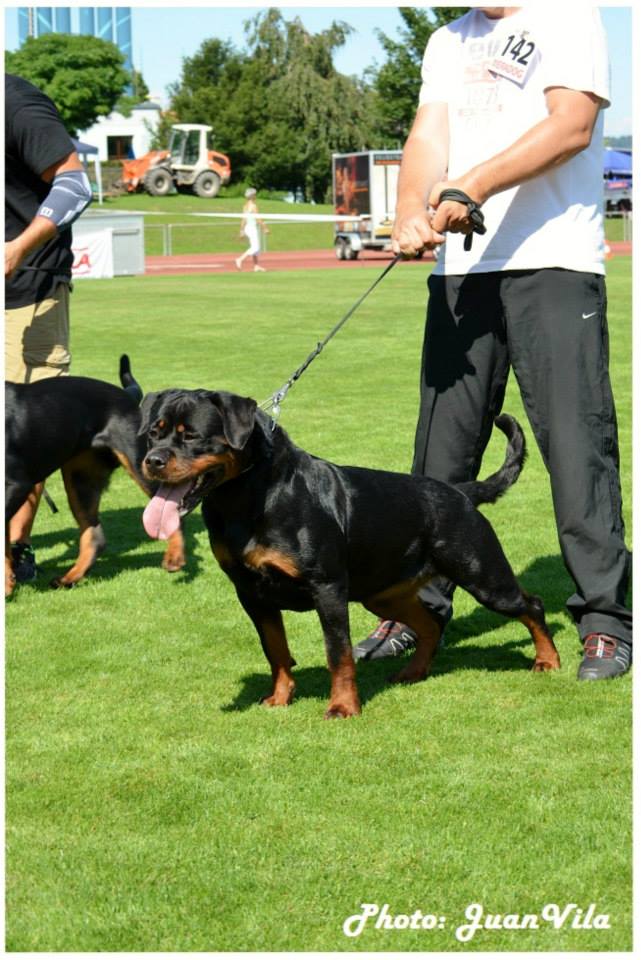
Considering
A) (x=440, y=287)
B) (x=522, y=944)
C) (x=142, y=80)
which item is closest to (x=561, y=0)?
(x=440, y=287)

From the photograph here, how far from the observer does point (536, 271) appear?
500 centimetres

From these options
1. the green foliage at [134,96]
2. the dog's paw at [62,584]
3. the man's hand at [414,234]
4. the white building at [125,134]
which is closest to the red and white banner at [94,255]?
the dog's paw at [62,584]

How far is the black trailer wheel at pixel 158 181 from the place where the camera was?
Result: 218 feet

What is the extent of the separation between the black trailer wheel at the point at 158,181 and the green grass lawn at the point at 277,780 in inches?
2432

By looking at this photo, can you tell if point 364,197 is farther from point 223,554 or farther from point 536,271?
point 223,554

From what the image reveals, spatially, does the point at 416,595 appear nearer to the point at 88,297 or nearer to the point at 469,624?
the point at 469,624

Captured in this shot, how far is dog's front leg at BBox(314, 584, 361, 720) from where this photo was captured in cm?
443

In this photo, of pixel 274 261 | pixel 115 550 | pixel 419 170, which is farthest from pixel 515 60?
pixel 274 261

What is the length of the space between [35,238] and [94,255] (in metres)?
25.9

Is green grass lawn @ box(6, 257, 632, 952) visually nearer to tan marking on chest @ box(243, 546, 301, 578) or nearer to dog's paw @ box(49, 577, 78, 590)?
dog's paw @ box(49, 577, 78, 590)

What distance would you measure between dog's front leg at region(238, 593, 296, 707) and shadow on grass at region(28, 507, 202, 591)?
1.90 m

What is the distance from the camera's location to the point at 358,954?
9.66ft

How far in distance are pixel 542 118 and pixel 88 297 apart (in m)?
20.9

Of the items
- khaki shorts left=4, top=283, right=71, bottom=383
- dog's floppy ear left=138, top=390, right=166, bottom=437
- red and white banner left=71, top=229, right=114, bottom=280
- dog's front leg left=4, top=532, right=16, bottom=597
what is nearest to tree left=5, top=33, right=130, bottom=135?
red and white banner left=71, top=229, right=114, bottom=280
